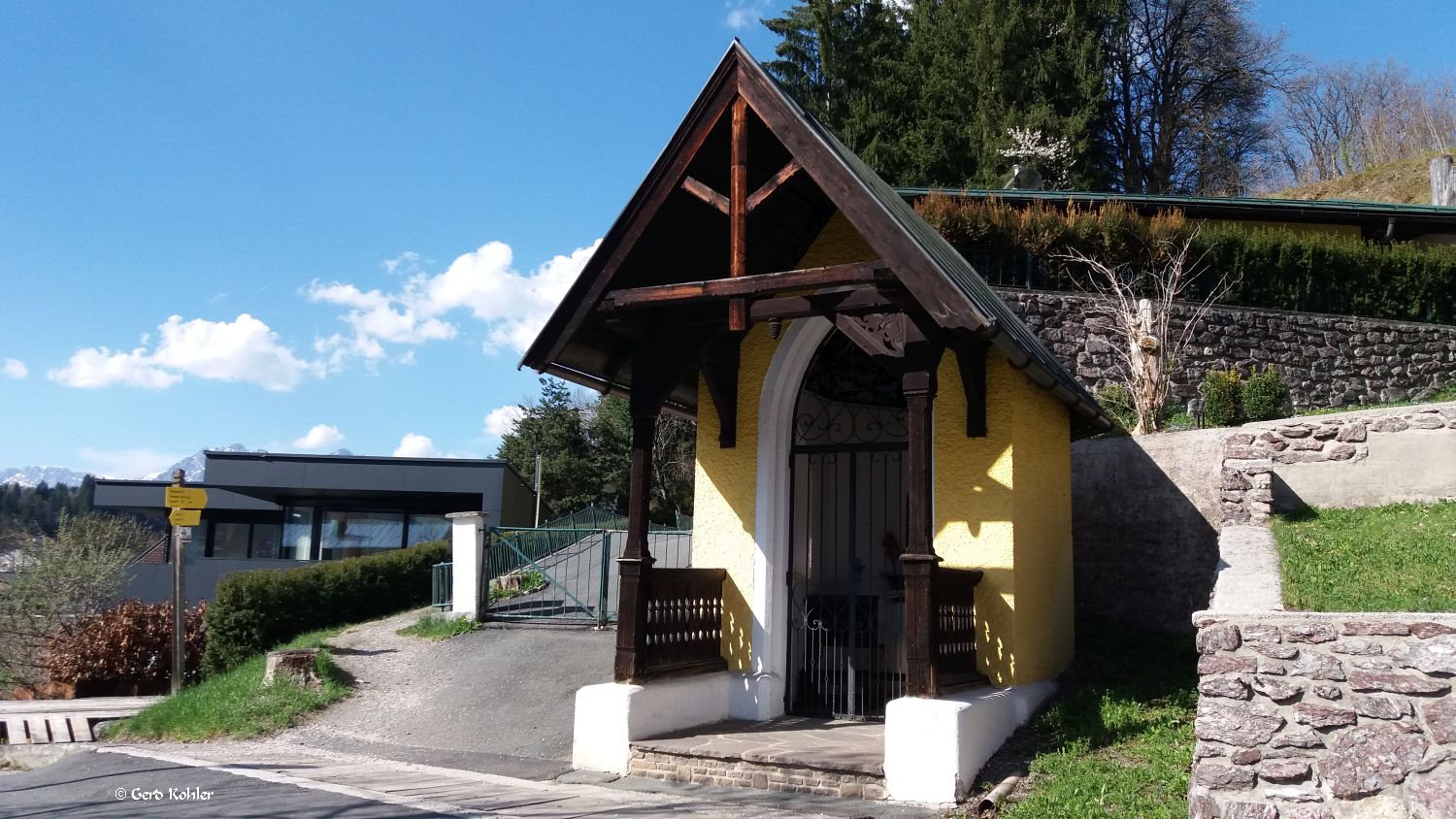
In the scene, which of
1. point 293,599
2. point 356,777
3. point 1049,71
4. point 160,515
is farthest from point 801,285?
point 160,515

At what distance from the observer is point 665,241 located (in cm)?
839

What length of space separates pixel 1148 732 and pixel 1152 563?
4140mm

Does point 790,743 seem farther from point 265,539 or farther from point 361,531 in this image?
point 265,539

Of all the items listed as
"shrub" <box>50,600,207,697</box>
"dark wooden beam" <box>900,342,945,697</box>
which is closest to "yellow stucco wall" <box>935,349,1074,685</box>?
"dark wooden beam" <box>900,342,945,697</box>

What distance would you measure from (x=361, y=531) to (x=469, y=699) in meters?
20.2

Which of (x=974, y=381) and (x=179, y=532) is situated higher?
(x=974, y=381)

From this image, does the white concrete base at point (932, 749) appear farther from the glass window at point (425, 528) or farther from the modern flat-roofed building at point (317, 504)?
the glass window at point (425, 528)

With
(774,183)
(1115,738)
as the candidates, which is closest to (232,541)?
(774,183)

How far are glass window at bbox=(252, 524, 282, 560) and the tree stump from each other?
2116 centimetres

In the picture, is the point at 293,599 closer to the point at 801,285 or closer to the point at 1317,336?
the point at 801,285

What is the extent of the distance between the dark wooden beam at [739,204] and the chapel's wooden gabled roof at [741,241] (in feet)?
0.05

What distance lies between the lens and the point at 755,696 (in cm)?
859

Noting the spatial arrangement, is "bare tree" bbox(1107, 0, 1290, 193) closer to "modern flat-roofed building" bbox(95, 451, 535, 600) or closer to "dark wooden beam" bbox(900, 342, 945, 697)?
"modern flat-roofed building" bbox(95, 451, 535, 600)

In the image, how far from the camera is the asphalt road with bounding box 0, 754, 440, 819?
20.6 ft
